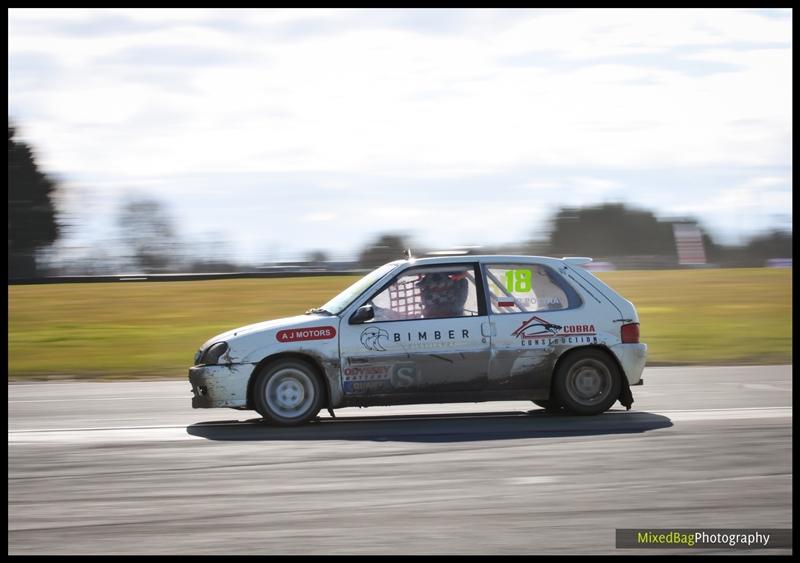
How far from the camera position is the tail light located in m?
11.1

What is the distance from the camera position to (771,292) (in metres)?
32.4

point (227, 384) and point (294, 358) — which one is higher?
point (294, 358)

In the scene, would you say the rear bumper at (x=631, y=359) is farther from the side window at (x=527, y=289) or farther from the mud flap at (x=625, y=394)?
the side window at (x=527, y=289)

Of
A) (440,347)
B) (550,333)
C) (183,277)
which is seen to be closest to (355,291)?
(440,347)

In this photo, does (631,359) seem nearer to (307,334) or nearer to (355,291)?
(355,291)

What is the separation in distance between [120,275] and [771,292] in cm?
2109

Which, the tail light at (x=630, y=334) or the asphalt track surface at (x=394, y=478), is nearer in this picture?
the asphalt track surface at (x=394, y=478)

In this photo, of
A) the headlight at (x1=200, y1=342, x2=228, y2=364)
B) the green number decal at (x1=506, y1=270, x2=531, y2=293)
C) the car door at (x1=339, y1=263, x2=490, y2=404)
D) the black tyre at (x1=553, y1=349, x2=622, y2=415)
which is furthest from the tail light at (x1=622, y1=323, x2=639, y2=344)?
the headlight at (x1=200, y1=342, x2=228, y2=364)

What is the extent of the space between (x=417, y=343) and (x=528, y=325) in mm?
1087

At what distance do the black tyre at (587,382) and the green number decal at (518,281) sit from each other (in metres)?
0.80

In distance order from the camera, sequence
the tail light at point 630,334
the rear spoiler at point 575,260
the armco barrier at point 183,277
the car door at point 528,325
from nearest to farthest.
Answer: the car door at point 528,325 → the tail light at point 630,334 → the rear spoiler at point 575,260 → the armco barrier at point 183,277

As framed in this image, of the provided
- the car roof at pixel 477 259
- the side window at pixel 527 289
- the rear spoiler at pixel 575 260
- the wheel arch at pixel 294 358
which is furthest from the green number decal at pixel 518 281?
the wheel arch at pixel 294 358

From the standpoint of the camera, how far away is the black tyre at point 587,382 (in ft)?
35.7

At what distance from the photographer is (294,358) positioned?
35.0ft
